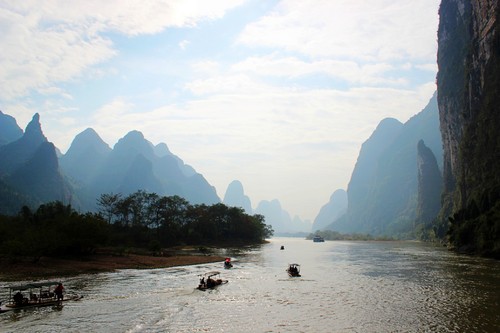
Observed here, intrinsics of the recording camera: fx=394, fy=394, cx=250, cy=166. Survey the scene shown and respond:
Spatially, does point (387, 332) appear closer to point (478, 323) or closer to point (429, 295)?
point (478, 323)

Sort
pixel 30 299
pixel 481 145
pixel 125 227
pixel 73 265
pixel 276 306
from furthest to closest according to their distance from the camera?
1. pixel 125 227
2. pixel 481 145
3. pixel 73 265
4. pixel 276 306
5. pixel 30 299

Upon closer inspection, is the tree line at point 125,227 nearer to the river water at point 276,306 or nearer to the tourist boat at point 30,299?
the river water at point 276,306

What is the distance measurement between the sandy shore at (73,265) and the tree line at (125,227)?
2.09 meters

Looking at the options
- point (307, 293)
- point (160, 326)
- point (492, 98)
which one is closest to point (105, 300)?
point (160, 326)

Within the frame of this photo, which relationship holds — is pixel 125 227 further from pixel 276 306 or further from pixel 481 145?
pixel 481 145

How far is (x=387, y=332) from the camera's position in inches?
970

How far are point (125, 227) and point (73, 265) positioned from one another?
202 feet

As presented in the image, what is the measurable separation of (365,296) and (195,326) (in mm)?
17959

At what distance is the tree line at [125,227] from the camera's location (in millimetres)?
60281

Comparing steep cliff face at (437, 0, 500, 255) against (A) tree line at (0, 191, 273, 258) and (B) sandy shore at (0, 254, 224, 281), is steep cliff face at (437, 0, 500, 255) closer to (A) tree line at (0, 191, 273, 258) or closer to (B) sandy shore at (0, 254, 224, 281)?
(B) sandy shore at (0, 254, 224, 281)

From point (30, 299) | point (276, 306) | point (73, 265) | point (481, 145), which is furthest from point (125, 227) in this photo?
point (481, 145)

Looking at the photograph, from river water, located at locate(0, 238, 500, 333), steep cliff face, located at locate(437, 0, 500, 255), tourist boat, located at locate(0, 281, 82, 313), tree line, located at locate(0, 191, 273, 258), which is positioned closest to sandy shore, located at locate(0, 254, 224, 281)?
tree line, located at locate(0, 191, 273, 258)

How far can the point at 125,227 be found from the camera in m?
118

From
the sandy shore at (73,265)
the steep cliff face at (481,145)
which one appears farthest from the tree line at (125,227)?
the steep cliff face at (481,145)
